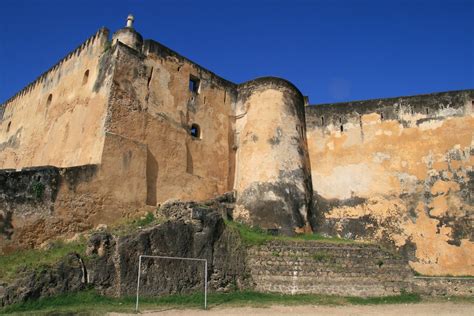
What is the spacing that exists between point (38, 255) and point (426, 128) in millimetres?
14944

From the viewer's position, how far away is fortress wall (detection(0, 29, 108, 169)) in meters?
14.9

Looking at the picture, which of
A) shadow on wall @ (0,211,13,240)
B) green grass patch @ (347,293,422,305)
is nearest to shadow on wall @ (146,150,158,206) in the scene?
shadow on wall @ (0,211,13,240)

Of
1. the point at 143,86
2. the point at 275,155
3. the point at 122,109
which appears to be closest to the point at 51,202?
the point at 122,109

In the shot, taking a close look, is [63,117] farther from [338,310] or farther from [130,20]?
[338,310]

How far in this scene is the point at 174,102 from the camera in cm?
1697

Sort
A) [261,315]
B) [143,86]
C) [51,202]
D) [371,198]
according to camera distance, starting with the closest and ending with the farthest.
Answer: [261,315] < [51,202] < [143,86] < [371,198]

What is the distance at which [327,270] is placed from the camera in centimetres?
1327

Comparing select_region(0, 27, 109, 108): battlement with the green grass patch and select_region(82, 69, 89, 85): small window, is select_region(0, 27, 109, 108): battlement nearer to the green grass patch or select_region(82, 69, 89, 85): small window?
select_region(82, 69, 89, 85): small window

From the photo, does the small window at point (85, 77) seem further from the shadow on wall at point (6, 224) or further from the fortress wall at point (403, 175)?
the fortress wall at point (403, 175)

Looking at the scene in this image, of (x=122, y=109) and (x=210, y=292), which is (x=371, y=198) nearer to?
(x=210, y=292)

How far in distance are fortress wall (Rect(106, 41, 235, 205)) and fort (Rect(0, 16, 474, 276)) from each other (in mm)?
45

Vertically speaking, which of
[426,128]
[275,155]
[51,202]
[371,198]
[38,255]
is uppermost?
[426,128]

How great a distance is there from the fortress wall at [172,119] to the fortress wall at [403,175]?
4379mm

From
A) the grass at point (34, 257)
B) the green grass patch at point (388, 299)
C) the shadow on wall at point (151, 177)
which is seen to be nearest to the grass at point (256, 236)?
the green grass patch at point (388, 299)
